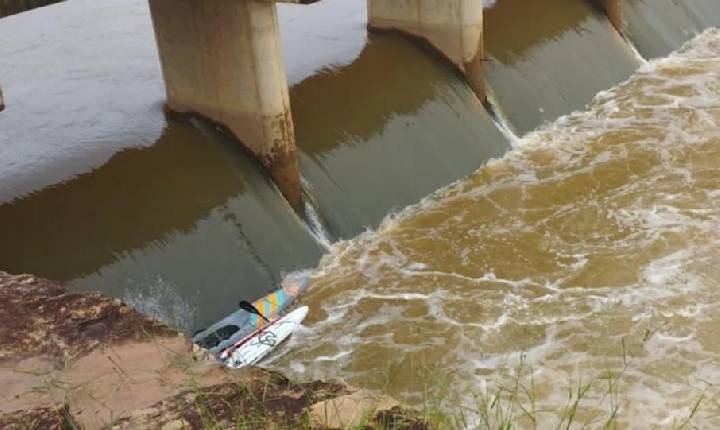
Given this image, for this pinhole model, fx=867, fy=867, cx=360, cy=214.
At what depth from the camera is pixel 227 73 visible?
37.3 feet

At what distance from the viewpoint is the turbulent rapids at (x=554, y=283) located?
8367 millimetres

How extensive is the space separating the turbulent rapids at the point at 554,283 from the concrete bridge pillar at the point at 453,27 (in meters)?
1.55

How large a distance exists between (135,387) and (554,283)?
297 inches

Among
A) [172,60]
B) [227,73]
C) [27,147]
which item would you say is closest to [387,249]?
[227,73]

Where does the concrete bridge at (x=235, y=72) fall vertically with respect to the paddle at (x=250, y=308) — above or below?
above

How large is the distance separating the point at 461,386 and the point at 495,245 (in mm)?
3097

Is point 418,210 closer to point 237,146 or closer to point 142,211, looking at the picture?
point 237,146

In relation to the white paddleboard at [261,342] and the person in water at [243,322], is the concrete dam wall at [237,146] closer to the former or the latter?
the person in water at [243,322]

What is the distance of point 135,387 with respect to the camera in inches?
123

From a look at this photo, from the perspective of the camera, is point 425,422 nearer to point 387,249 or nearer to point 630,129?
point 387,249

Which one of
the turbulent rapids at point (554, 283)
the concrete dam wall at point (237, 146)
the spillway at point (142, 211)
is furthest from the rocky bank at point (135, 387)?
the spillway at point (142, 211)

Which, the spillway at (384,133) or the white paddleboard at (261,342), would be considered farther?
the spillway at (384,133)

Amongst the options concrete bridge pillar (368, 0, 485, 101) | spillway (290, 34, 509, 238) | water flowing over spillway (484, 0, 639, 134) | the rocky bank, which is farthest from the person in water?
water flowing over spillway (484, 0, 639, 134)

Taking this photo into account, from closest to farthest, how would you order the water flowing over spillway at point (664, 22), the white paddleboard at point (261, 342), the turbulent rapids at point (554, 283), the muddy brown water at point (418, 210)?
the turbulent rapids at point (554, 283) < the muddy brown water at point (418, 210) < the white paddleboard at point (261, 342) < the water flowing over spillway at point (664, 22)
